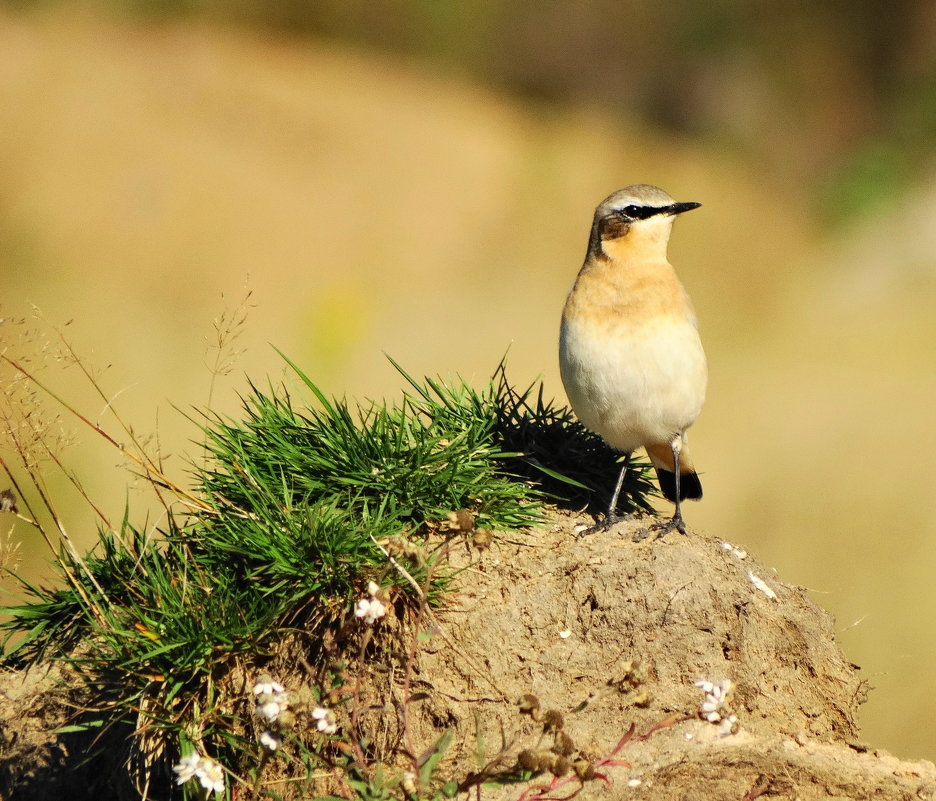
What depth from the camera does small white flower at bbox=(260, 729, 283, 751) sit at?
11.3 ft

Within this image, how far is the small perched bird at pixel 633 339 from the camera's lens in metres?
4.70

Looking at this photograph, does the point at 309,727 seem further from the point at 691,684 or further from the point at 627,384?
the point at 627,384

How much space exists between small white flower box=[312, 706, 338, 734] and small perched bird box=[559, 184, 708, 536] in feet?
4.94

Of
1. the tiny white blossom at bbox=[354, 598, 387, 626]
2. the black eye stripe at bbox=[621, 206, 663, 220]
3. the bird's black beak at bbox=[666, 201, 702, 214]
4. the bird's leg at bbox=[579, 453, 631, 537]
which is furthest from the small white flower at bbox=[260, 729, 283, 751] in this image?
the bird's black beak at bbox=[666, 201, 702, 214]

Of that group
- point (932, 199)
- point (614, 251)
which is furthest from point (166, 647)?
point (932, 199)

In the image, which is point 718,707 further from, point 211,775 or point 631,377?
point 211,775

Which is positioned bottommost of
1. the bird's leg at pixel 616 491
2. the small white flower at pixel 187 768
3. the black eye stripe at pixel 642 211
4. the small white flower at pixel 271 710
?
the small white flower at pixel 187 768

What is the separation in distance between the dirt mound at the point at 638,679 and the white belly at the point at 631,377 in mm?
621

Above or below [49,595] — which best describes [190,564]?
above

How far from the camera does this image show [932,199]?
15172 mm

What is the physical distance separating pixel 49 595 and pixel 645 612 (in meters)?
2.47

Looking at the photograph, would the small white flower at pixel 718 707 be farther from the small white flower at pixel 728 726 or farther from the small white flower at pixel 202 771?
the small white flower at pixel 202 771

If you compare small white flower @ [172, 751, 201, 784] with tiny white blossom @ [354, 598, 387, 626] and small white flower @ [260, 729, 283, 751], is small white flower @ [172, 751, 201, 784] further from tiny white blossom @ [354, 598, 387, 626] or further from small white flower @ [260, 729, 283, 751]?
tiny white blossom @ [354, 598, 387, 626]

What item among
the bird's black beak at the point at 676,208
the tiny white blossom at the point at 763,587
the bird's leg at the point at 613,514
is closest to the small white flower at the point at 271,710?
the bird's leg at the point at 613,514
